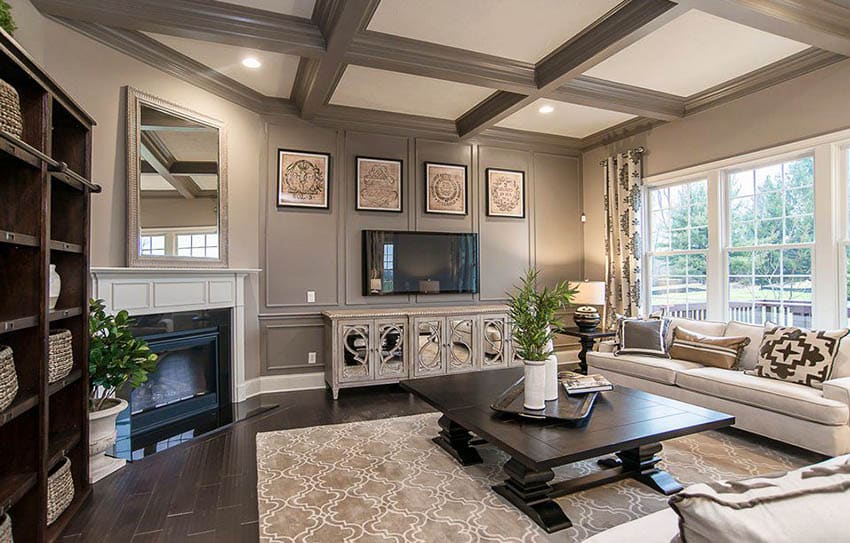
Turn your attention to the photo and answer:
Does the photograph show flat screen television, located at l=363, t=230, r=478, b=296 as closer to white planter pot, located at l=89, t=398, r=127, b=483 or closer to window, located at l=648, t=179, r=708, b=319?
window, located at l=648, t=179, r=708, b=319

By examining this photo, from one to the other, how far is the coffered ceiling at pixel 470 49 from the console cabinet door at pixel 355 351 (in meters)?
2.14

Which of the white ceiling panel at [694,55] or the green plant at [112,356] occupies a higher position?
the white ceiling panel at [694,55]

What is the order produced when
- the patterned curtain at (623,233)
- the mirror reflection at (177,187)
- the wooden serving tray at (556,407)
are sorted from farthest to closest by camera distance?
the patterned curtain at (623,233) < the mirror reflection at (177,187) < the wooden serving tray at (556,407)

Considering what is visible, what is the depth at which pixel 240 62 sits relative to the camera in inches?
147

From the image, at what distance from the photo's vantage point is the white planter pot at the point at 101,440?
8.46 ft

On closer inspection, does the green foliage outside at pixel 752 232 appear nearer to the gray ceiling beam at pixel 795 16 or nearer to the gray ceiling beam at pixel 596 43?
the gray ceiling beam at pixel 795 16

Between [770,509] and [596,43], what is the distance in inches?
132

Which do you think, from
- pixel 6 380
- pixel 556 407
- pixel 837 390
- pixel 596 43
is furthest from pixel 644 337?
pixel 6 380

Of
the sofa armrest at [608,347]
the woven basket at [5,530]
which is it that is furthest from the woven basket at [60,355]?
the sofa armrest at [608,347]

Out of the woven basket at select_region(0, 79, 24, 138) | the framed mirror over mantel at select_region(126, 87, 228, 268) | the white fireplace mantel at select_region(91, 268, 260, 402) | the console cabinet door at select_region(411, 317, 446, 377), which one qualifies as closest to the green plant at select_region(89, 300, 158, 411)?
the white fireplace mantel at select_region(91, 268, 260, 402)

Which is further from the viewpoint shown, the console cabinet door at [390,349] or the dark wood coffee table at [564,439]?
the console cabinet door at [390,349]

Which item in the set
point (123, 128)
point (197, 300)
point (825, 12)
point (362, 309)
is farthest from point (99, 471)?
point (825, 12)

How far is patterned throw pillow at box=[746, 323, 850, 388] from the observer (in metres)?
2.99

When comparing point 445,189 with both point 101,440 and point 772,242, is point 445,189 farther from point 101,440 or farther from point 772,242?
point 101,440
